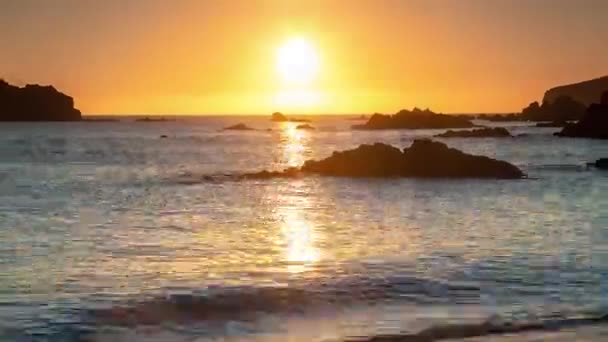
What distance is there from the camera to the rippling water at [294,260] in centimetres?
1570

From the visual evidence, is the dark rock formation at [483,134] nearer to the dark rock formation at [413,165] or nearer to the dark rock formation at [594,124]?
the dark rock formation at [594,124]

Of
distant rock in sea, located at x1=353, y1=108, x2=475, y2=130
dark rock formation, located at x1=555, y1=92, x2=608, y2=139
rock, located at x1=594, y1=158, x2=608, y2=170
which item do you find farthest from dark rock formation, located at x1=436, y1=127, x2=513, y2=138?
rock, located at x1=594, y1=158, x2=608, y2=170

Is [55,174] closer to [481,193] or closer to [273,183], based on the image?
[273,183]

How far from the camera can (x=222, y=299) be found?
1731 cm

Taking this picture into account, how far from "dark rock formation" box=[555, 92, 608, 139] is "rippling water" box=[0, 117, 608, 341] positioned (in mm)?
67754

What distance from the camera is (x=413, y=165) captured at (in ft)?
179

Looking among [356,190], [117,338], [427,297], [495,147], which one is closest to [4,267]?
[117,338]

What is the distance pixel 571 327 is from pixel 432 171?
3916cm

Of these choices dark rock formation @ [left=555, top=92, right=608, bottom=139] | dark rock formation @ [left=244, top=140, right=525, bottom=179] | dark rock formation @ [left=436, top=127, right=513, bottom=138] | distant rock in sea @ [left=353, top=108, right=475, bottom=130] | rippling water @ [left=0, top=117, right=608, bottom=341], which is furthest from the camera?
distant rock in sea @ [left=353, top=108, right=475, bottom=130]

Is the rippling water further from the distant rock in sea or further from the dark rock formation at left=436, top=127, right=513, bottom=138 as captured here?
the distant rock in sea

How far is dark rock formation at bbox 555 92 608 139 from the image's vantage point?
109106 mm

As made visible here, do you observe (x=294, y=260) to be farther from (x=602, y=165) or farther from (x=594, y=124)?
(x=594, y=124)

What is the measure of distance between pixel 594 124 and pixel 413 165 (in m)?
65.4

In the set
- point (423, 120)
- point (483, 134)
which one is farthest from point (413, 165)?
point (423, 120)
